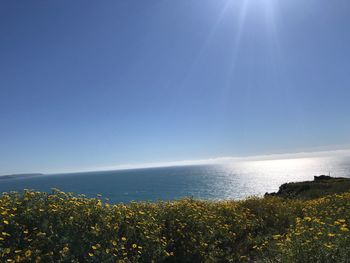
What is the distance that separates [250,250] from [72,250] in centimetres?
491

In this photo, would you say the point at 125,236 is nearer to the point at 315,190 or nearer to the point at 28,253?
the point at 28,253

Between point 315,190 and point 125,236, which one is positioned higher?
point 125,236

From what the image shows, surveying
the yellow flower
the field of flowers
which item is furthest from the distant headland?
the yellow flower

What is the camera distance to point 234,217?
31.2 ft

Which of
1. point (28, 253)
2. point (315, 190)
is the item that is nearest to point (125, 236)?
point (28, 253)

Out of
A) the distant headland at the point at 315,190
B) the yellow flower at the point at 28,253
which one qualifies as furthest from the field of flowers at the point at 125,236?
the distant headland at the point at 315,190

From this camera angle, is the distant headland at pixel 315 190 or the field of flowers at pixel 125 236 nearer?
the field of flowers at pixel 125 236

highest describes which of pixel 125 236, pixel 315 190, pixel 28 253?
pixel 28 253

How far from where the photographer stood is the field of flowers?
214 inches

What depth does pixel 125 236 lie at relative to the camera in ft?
21.7

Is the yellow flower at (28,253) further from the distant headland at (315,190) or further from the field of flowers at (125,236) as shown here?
the distant headland at (315,190)

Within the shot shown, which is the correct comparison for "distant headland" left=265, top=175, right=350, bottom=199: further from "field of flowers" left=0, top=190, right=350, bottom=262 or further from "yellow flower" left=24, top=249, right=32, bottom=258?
"yellow flower" left=24, top=249, right=32, bottom=258

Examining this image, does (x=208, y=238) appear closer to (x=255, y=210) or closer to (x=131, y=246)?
(x=131, y=246)

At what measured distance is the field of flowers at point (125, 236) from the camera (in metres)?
5.43
